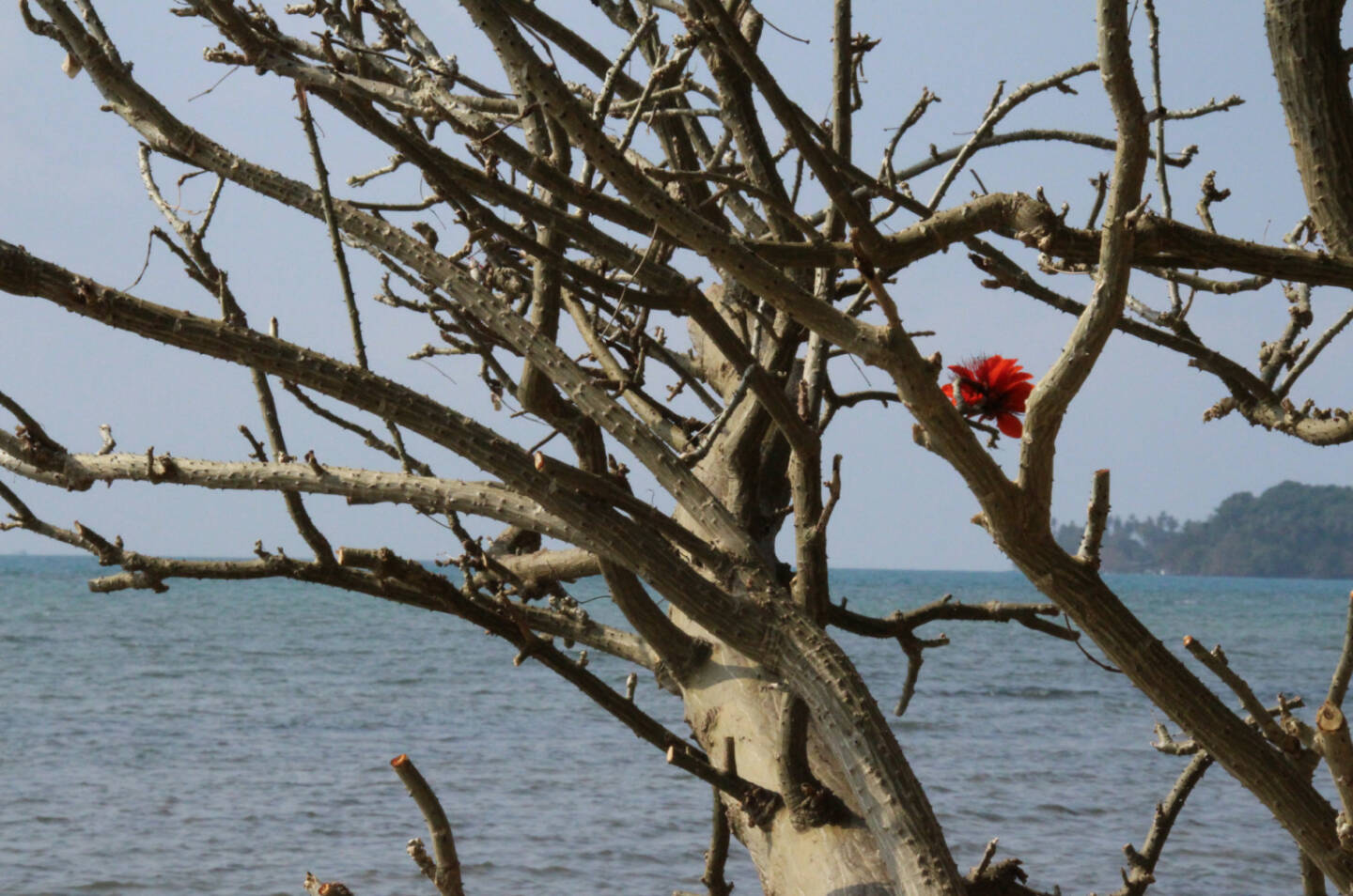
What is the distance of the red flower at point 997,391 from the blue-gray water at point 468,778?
5.82 metres

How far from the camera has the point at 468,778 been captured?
Answer: 33.5 feet

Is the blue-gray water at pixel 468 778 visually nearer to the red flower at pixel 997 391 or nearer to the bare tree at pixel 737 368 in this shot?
the bare tree at pixel 737 368

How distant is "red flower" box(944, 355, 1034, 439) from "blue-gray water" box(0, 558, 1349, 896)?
582 centimetres

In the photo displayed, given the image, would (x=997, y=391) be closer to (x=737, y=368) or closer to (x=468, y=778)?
(x=737, y=368)

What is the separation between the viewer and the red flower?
5.52 feet

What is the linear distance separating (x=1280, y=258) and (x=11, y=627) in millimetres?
29456

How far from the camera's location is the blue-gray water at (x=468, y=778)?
295 inches

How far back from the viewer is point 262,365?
152 cm

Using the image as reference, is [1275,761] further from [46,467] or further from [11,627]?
[11,627]

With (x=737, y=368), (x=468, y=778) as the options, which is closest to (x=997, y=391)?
(x=737, y=368)

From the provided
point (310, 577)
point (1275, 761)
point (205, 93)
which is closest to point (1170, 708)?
point (1275, 761)

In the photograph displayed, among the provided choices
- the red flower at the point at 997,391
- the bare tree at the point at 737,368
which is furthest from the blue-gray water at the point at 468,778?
the red flower at the point at 997,391

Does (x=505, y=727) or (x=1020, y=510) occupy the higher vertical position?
(x=1020, y=510)

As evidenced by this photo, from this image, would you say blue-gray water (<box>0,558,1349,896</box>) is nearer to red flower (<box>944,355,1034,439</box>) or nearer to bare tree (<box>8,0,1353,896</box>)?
bare tree (<box>8,0,1353,896</box>)
